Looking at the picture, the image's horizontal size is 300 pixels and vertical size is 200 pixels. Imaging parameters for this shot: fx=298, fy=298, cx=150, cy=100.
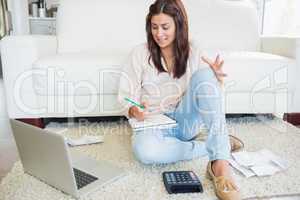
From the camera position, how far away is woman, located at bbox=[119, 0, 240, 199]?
102 centimetres

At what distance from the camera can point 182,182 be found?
972 millimetres

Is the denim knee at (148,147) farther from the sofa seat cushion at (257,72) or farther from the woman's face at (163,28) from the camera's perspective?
the sofa seat cushion at (257,72)

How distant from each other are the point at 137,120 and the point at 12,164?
1.93 feet

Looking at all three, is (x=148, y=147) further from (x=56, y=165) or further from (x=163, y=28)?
(x=163, y=28)

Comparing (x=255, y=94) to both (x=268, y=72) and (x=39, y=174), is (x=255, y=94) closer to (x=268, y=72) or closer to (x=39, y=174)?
(x=268, y=72)

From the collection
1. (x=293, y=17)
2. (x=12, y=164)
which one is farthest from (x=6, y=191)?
(x=293, y=17)

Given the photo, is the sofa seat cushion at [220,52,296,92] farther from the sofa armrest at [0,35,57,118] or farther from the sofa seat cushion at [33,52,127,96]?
the sofa armrest at [0,35,57,118]

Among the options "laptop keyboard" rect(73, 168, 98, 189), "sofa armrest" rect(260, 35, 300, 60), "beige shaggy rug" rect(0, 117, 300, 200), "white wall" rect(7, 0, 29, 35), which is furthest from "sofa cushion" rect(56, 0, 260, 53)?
"white wall" rect(7, 0, 29, 35)

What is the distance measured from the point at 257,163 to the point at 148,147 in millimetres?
430

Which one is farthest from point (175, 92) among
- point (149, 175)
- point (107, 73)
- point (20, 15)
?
point (20, 15)

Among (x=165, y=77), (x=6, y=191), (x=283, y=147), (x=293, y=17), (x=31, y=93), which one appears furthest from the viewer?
(x=293, y=17)

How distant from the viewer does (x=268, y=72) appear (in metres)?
1.55

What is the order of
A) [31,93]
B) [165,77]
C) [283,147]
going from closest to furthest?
[165,77], [283,147], [31,93]

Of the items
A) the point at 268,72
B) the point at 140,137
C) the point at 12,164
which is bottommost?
the point at 12,164
